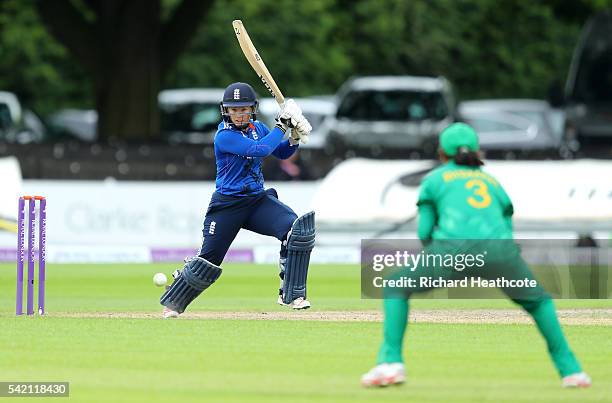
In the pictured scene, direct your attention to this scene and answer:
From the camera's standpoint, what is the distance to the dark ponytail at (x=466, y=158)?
991 centimetres

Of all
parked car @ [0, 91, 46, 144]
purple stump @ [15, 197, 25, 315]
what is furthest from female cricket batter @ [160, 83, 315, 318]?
parked car @ [0, 91, 46, 144]

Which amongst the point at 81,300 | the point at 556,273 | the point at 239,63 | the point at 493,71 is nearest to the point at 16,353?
the point at 81,300

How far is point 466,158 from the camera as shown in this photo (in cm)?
991

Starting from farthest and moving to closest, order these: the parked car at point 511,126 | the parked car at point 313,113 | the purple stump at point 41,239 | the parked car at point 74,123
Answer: the parked car at point 74,123 → the parked car at point 511,126 → the parked car at point 313,113 → the purple stump at point 41,239

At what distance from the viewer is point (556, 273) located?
56.7ft

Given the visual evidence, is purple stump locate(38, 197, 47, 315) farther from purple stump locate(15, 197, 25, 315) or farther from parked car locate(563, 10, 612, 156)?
parked car locate(563, 10, 612, 156)

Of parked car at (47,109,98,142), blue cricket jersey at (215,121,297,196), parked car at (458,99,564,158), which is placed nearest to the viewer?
blue cricket jersey at (215,121,297,196)

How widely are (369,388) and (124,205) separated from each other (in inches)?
489

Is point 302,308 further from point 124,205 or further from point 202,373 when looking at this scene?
point 124,205

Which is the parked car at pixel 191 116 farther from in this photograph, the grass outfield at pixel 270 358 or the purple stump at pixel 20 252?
the purple stump at pixel 20 252

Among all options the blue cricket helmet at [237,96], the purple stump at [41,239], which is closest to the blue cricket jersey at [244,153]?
the blue cricket helmet at [237,96]

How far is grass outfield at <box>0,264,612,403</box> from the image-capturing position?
32.2 ft

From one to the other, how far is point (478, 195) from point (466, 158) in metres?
0.23

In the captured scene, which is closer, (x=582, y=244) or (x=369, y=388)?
(x=369, y=388)
